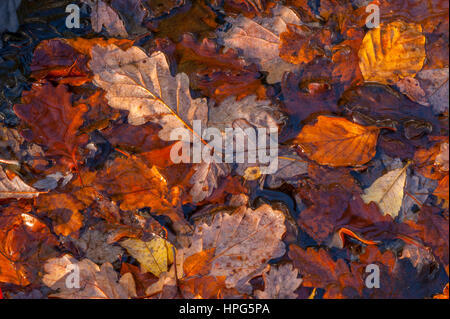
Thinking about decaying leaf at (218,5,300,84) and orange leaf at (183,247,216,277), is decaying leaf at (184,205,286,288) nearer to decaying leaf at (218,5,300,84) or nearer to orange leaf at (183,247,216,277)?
orange leaf at (183,247,216,277)

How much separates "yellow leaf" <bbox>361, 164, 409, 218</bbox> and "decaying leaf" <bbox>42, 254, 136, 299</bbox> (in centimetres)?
129

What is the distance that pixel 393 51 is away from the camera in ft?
5.49

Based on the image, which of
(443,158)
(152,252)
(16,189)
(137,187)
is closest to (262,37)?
(137,187)

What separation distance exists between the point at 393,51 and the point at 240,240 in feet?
3.81

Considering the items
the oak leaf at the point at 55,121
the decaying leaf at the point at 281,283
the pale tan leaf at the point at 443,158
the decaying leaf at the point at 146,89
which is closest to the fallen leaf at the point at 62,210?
the oak leaf at the point at 55,121

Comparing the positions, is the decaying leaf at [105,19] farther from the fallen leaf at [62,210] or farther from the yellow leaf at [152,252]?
the yellow leaf at [152,252]

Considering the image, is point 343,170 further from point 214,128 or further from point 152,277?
point 152,277

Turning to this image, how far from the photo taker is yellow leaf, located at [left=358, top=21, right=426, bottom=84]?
1672 mm

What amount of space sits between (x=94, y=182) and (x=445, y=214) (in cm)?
172

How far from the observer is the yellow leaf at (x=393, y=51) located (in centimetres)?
167

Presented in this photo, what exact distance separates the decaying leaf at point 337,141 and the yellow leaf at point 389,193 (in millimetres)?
143

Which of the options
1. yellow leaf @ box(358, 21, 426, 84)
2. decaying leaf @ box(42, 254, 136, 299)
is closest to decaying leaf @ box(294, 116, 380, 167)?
yellow leaf @ box(358, 21, 426, 84)
